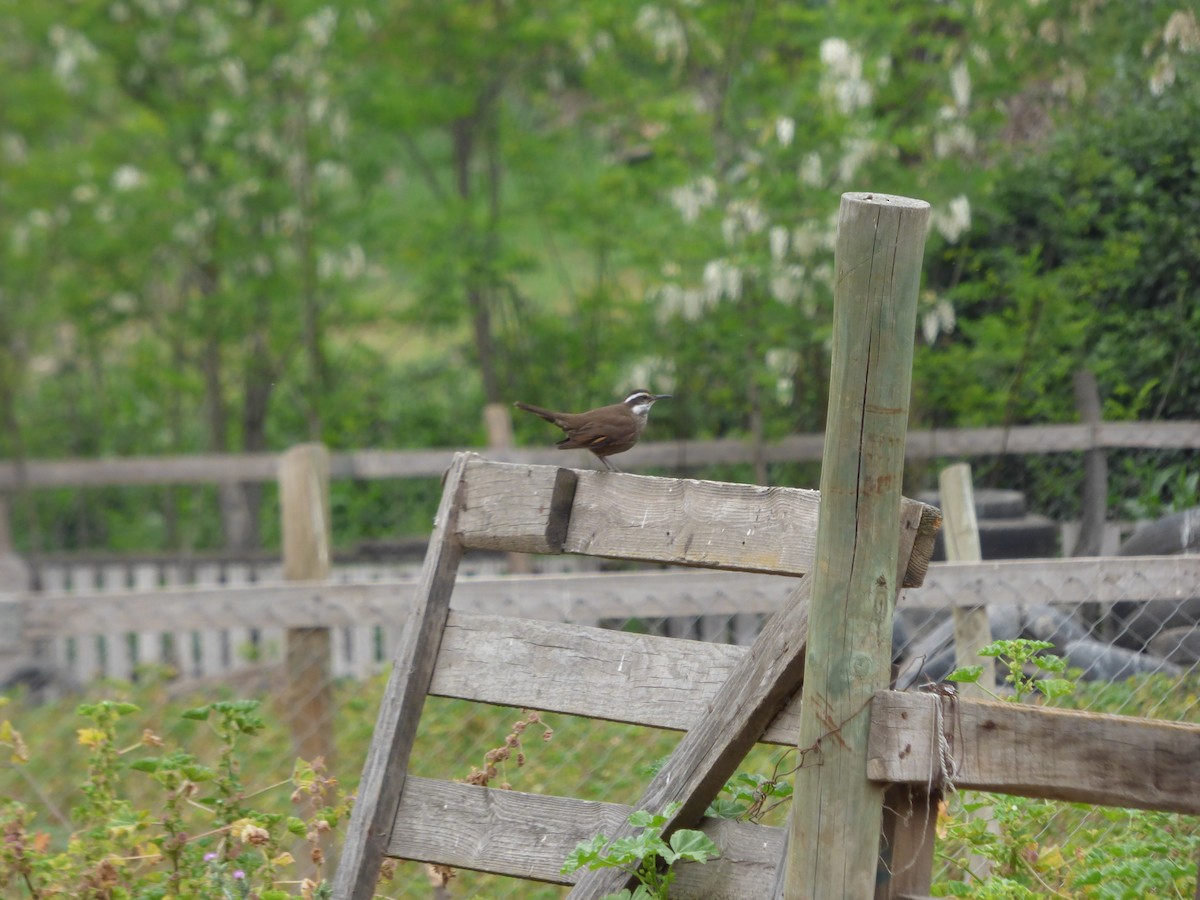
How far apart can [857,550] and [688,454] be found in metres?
5.00

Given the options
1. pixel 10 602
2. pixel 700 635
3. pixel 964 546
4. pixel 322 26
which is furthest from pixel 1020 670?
pixel 322 26

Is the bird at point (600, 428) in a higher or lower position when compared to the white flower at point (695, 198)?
lower

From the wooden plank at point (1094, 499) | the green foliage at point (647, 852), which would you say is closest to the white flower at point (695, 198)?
the wooden plank at point (1094, 499)

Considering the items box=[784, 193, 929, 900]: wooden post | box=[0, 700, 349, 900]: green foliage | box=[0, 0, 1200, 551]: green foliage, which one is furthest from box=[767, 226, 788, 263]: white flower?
box=[784, 193, 929, 900]: wooden post

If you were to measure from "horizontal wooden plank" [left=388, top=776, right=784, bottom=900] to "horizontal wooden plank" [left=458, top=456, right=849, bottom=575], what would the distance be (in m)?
0.58

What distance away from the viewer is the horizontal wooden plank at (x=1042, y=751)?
6.22 ft

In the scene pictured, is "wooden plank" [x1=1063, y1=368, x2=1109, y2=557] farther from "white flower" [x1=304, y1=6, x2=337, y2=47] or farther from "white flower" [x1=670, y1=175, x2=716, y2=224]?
"white flower" [x1=304, y1=6, x2=337, y2=47]

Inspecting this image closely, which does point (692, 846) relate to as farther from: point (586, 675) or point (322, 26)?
point (322, 26)

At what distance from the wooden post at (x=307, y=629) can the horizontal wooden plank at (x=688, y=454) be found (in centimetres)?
81

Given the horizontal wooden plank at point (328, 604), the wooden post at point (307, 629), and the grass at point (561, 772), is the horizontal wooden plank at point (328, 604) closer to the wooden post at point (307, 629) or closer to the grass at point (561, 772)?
the wooden post at point (307, 629)

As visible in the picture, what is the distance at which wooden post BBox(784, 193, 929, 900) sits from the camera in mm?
2062

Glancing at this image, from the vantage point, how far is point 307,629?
4102mm

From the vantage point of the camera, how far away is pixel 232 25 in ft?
35.3

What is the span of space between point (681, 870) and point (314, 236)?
907 centimetres
